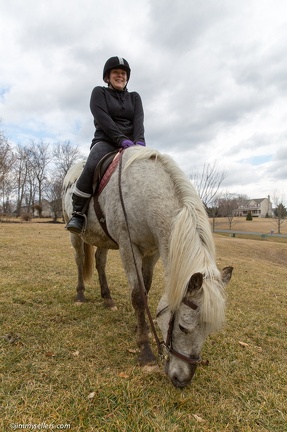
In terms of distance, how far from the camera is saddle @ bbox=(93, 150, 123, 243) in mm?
3236

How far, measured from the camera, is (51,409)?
2012 mm

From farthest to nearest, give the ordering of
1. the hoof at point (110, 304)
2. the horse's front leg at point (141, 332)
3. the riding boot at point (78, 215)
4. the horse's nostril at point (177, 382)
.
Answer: the hoof at point (110, 304), the riding boot at point (78, 215), the horse's front leg at point (141, 332), the horse's nostril at point (177, 382)

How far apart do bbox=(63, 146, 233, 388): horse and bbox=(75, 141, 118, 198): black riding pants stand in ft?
0.79

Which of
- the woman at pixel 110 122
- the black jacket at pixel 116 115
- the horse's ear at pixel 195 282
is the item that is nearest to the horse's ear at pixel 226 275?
Answer: the horse's ear at pixel 195 282

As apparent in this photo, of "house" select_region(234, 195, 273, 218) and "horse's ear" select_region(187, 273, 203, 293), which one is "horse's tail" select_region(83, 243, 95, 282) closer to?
"horse's ear" select_region(187, 273, 203, 293)

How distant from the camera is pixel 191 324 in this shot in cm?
214

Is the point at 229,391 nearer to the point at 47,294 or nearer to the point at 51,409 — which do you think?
the point at 51,409

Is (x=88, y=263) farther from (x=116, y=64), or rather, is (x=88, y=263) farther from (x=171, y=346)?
(x=116, y=64)

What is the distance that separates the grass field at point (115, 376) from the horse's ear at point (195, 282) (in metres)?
0.96

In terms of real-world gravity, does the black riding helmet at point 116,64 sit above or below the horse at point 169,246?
above

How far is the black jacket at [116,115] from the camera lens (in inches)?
134

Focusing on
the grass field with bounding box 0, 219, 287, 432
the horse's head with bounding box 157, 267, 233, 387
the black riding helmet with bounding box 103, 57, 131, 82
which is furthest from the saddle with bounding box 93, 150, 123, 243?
the horse's head with bounding box 157, 267, 233, 387

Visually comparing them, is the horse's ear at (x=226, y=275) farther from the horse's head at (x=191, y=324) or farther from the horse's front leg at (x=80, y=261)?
the horse's front leg at (x=80, y=261)

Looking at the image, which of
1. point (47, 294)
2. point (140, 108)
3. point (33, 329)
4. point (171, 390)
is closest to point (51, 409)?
point (171, 390)
